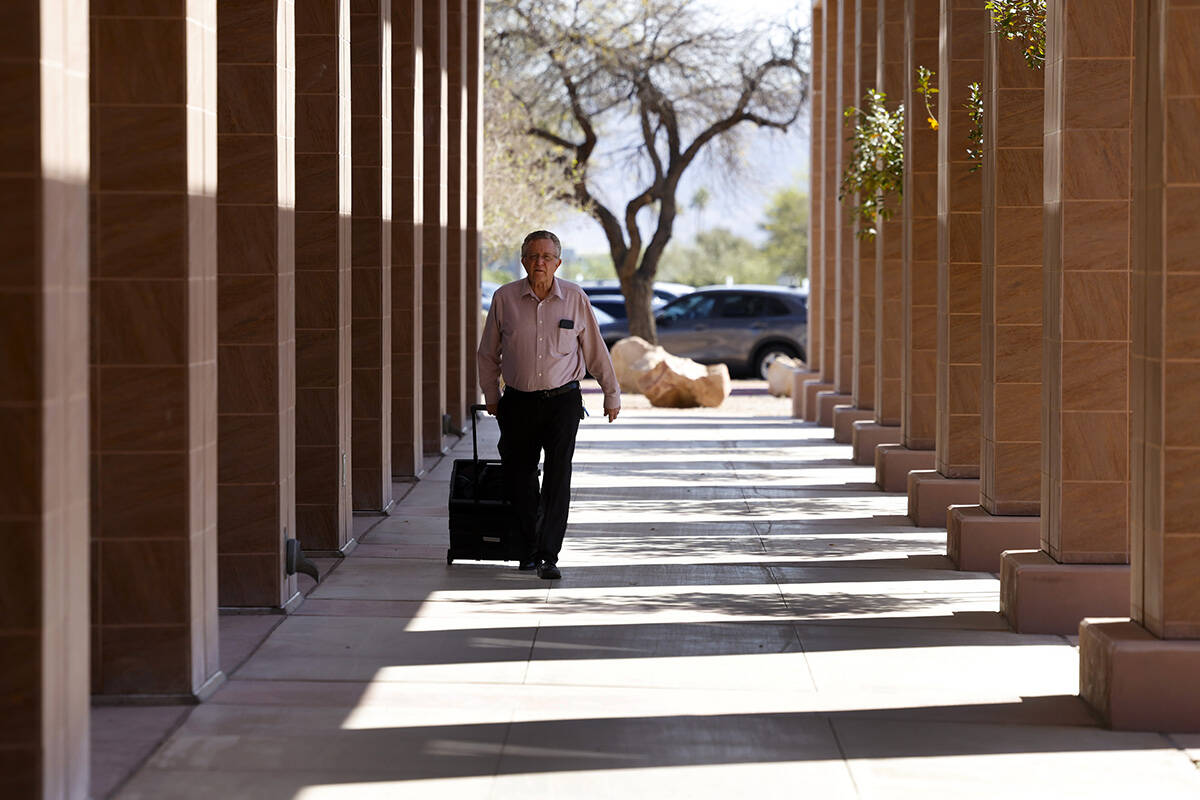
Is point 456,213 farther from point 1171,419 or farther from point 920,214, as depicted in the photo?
point 1171,419

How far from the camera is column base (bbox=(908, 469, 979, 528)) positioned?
11.7 meters

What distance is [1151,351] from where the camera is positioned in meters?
6.63

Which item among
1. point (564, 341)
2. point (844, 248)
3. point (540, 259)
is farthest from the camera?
point (844, 248)

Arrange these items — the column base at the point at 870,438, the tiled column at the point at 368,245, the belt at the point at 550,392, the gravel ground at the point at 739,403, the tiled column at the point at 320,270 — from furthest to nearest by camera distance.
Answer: the gravel ground at the point at 739,403
the column base at the point at 870,438
the tiled column at the point at 368,245
the tiled column at the point at 320,270
the belt at the point at 550,392

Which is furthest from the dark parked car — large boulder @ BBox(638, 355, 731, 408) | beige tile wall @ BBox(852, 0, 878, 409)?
beige tile wall @ BBox(852, 0, 878, 409)

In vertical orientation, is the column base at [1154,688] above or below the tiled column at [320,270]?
below

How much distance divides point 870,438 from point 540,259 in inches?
287

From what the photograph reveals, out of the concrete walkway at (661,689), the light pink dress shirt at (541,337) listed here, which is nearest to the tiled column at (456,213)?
the concrete walkway at (661,689)

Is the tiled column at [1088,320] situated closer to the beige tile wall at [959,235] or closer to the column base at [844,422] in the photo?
the beige tile wall at [959,235]

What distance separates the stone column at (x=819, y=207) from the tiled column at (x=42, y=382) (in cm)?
1721

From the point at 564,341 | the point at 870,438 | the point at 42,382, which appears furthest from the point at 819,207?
the point at 42,382

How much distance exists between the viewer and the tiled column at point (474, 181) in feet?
65.9

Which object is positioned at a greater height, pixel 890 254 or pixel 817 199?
pixel 817 199

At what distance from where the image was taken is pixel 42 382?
4.80 meters
